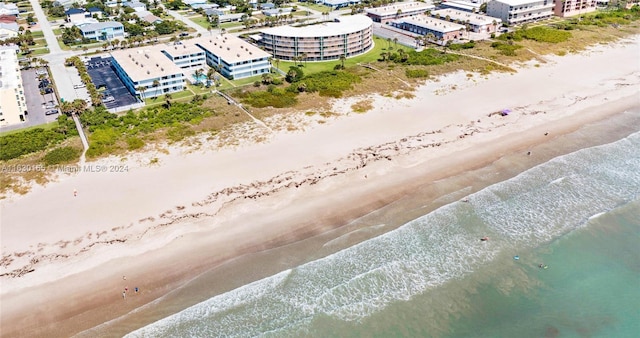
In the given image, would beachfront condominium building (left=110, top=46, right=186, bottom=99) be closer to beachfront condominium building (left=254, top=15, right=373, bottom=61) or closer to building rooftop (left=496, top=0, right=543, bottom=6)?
beachfront condominium building (left=254, top=15, right=373, bottom=61)

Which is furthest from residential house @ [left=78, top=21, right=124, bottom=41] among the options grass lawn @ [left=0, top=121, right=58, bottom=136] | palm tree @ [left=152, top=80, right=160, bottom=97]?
grass lawn @ [left=0, top=121, right=58, bottom=136]

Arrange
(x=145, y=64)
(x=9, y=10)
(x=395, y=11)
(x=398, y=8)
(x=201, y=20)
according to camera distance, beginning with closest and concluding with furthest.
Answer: (x=145, y=64)
(x=395, y=11)
(x=398, y=8)
(x=201, y=20)
(x=9, y=10)

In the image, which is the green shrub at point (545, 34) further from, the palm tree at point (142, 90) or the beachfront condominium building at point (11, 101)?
the beachfront condominium building at point (11, 101)

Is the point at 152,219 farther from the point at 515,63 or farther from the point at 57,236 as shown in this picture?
the point at 515,63

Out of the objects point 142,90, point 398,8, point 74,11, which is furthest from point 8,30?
point 398,8

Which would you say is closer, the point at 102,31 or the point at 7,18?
the point at 102,31

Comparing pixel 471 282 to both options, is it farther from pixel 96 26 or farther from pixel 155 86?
pixel 96 26
